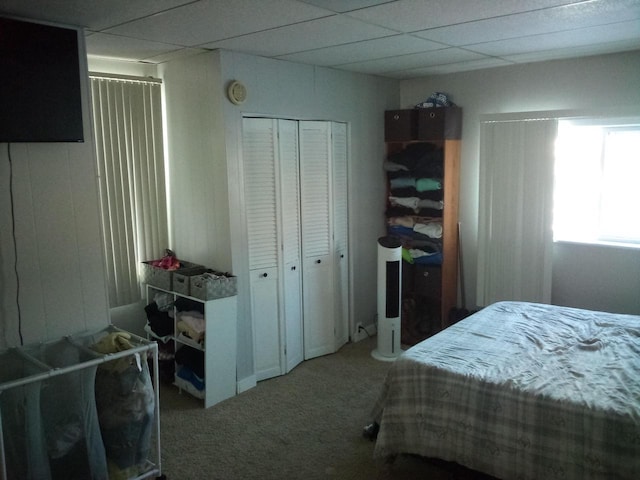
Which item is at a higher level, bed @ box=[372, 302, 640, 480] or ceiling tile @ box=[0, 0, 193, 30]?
ceiling tile @ box=[0, 0, 193, 30]

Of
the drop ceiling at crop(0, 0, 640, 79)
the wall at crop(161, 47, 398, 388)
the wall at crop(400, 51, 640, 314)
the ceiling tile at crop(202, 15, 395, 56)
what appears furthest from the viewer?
the wall at crop(400, 51, 640, 314)

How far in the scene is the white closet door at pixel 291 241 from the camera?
157 inches

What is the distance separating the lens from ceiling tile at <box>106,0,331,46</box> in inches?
96.1

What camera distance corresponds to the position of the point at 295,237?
4.14 metres

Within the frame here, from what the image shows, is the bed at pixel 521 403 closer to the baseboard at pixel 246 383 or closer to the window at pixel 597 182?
the baseboard at pixel 246 383

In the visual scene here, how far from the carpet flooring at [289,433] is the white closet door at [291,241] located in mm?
240

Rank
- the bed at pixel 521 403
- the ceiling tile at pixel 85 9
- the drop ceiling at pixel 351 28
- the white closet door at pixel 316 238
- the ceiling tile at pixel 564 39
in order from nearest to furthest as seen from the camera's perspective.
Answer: the bed at pixel 521 403 → the ceiling tile at pixel 85 9 → the drop ceiling at pixel 351 28 → the ceiling tile at pixel 564 39 → the white closet door at pixel 316 238

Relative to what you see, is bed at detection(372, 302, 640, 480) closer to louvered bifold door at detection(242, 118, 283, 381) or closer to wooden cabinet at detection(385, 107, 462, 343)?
louvered bifold door at detection(242, 118, 283, 381)

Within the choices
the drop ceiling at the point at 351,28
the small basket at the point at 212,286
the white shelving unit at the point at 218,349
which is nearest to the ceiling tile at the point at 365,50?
the drop ceiling at the point at 351,28

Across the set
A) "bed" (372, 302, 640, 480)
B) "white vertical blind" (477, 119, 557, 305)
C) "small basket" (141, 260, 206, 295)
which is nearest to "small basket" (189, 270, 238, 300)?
"small basket" (141, 260, 206, 295)

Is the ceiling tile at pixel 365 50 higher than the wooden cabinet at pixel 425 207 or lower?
higher

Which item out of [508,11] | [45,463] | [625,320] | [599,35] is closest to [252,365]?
[45,463]

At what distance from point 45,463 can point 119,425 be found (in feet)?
1.12

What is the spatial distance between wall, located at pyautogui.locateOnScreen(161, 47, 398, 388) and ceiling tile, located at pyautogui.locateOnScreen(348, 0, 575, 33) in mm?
1185
